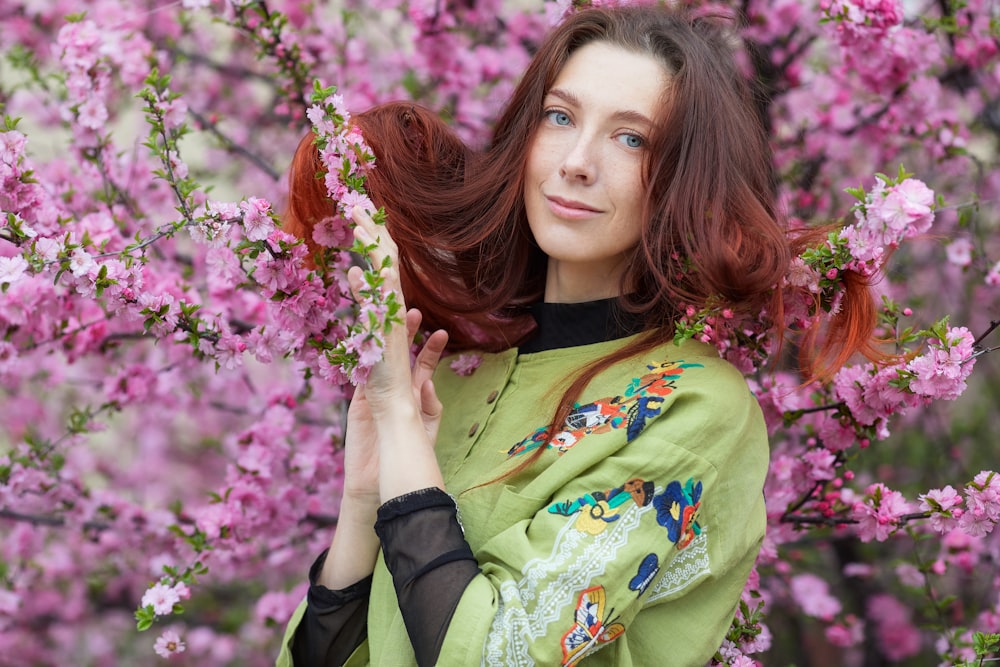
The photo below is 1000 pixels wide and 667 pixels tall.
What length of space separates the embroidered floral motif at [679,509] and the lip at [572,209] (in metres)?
0.43

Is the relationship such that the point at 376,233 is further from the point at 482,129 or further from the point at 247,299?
the point at 482,129

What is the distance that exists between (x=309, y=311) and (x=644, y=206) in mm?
528

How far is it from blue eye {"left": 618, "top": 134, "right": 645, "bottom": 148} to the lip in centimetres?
11

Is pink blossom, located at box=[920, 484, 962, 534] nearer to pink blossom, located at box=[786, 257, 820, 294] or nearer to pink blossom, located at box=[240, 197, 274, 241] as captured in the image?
pink blossom, located at box=[786, 257, 820, 294]

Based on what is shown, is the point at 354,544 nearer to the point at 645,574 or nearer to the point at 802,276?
the point at 645,574

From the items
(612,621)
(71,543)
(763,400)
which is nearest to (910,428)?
(763,400)

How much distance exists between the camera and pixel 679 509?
Result: 50.5 inches

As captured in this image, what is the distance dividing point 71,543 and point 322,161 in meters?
2.45

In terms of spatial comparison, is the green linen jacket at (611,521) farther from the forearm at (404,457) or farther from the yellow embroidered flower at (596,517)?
the forearm at (404,457)

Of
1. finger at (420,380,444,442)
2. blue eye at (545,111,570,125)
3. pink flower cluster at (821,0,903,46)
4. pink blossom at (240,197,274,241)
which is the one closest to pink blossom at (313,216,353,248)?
pink blossom at (240,197,274,241)

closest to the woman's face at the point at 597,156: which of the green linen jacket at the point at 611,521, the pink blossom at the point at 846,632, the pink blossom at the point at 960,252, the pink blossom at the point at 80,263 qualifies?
the green linen jacket at the point at 611,521

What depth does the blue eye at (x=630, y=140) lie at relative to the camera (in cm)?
151

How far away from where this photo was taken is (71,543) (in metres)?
3.39

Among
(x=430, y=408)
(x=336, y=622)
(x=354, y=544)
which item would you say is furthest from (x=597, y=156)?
(x=336, y=622)
